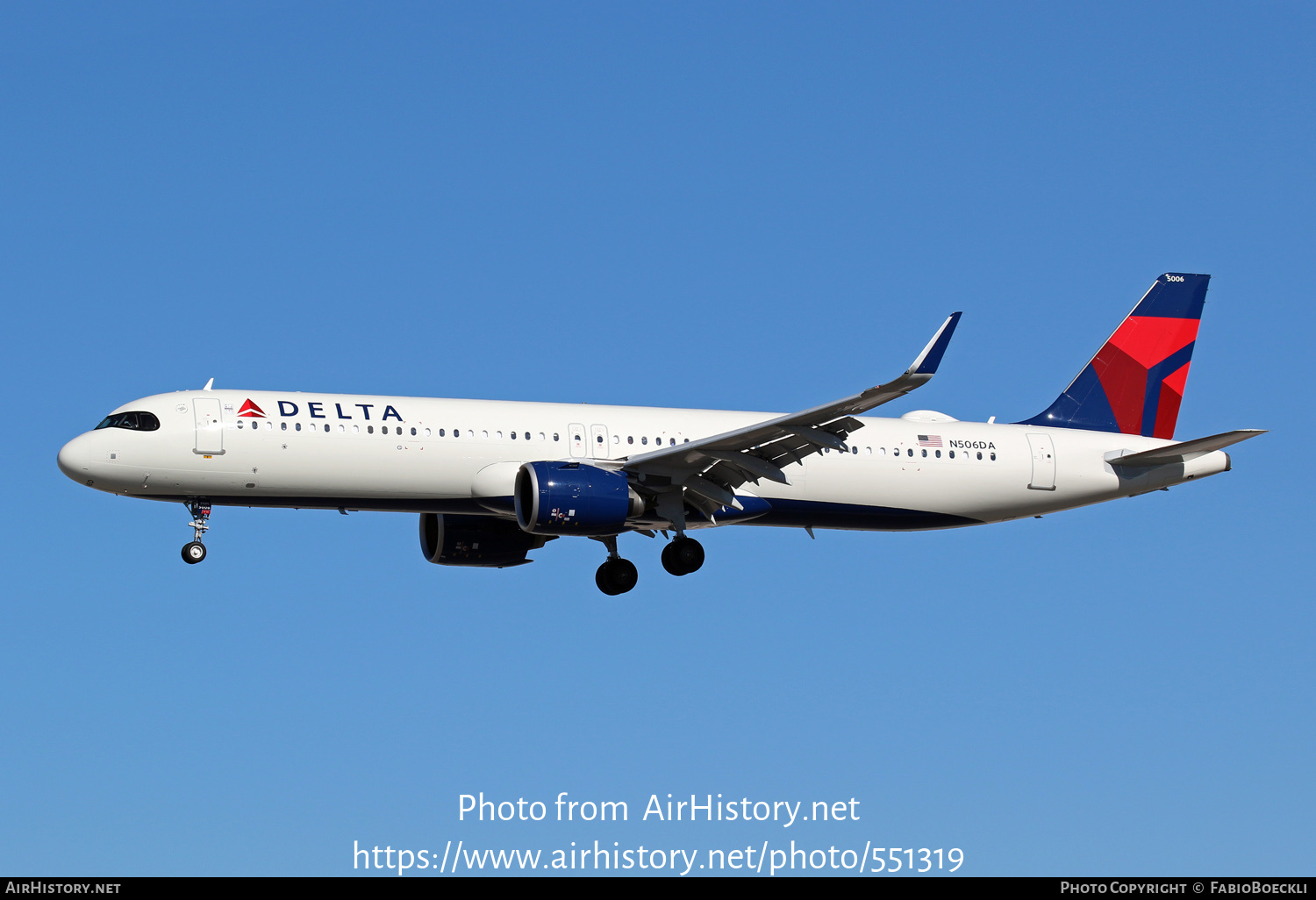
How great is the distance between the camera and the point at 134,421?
114 ft

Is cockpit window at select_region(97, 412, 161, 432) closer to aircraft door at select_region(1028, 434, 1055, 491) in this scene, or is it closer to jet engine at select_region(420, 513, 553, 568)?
jet engine at select_region(420, 513, 553, 568)

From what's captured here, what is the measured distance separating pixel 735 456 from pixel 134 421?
12554 mm

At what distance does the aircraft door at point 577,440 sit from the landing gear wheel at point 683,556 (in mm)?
3019

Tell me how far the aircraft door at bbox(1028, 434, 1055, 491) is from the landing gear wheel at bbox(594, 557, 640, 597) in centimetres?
991

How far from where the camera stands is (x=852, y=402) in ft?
102

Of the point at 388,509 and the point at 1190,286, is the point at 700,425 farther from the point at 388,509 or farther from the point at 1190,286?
the point at 1190,286

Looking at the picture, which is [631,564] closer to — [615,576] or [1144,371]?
[615,576]

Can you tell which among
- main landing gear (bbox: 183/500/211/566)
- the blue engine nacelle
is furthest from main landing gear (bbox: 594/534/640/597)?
main landing gear (bbox: 183/500/211/566)

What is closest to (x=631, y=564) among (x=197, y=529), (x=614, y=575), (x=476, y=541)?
(x=614, y=575)

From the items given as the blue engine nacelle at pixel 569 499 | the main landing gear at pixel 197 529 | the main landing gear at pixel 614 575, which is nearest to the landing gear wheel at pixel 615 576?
the main landing gear at pixel 614 575

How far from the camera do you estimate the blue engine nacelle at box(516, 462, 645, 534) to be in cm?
3388
